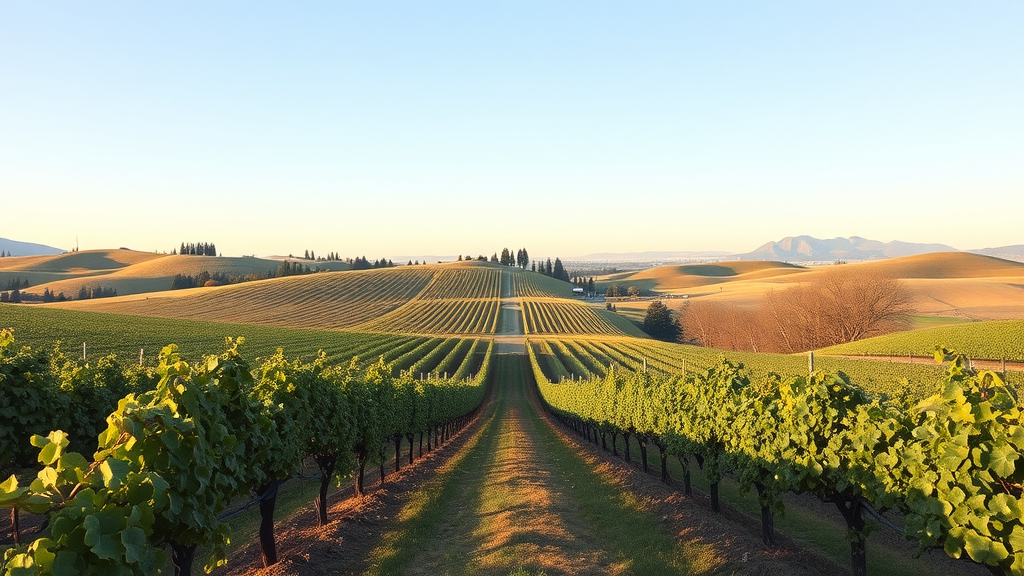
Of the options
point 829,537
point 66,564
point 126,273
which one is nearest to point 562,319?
point 829,537

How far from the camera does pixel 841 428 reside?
9.66 meters

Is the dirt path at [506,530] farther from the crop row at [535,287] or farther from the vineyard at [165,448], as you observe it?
the crop row at [535,287]

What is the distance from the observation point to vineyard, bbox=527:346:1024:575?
627cm

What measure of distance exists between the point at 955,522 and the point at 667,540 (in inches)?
248

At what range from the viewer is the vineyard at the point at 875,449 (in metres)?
6.27

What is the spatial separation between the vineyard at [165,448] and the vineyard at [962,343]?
48.5 meters

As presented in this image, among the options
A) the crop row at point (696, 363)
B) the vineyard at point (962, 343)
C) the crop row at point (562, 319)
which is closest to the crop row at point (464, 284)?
the crop row at point (562, 319)

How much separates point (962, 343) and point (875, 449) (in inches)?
1967

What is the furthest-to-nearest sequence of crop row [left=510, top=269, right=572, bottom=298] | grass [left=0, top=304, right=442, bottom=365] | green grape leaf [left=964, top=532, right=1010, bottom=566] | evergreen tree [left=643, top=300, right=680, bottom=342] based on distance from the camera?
crop row [left=510, top=269, right=572, bottom=298] < evergreen tree [left=643, top=300, right=680, bottom=342] < grass [left=0, top=304, right=442, bottom=365] < green grape leaf [left=964, top=532, right=1010, bottom=566]

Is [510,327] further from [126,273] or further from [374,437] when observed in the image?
[126,273]

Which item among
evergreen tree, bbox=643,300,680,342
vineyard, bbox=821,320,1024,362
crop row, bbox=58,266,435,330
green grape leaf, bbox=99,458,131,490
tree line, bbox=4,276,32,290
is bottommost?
evergreen tree, bbox=643,300,680,342

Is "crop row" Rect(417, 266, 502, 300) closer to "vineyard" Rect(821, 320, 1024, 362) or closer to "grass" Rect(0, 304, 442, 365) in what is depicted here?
"grass" Rect(0, 304, 442, 365)

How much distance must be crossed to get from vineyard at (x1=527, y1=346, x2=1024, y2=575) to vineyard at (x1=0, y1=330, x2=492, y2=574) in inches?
343

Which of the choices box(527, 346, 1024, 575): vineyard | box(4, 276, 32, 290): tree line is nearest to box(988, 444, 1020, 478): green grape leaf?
box(527, 346, 1024, 575): vineyard
